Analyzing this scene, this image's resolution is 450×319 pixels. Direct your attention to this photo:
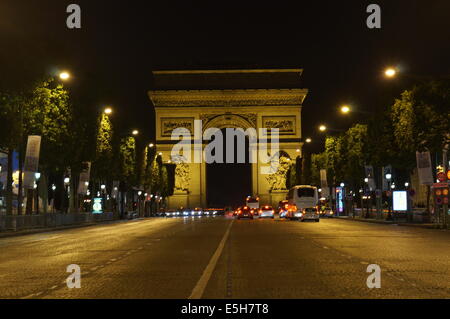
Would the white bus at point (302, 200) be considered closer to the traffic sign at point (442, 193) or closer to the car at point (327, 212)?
the car at point (327, 212)

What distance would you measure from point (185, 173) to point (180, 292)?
319 ft

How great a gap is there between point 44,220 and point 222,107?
58525mm

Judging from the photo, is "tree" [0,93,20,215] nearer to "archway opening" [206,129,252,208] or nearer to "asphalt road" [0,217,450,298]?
"asphalt road" [0,217,450,298]

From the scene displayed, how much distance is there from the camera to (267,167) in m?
110

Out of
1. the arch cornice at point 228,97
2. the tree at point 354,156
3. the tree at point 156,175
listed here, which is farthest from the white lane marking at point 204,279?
the arch cornice at point 228,97

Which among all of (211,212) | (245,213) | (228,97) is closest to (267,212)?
(245,213)

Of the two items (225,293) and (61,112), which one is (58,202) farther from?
(225,293)

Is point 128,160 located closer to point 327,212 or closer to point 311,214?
point 327,212

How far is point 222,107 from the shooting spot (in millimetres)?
109125

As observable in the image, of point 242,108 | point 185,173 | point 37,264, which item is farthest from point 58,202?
point 37,264

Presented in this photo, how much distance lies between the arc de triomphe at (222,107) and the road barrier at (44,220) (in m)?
35.8

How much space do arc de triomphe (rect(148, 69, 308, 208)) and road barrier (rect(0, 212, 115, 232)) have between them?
35.8 metres

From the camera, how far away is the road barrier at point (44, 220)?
46.0m

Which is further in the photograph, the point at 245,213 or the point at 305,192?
the point at 245,213
